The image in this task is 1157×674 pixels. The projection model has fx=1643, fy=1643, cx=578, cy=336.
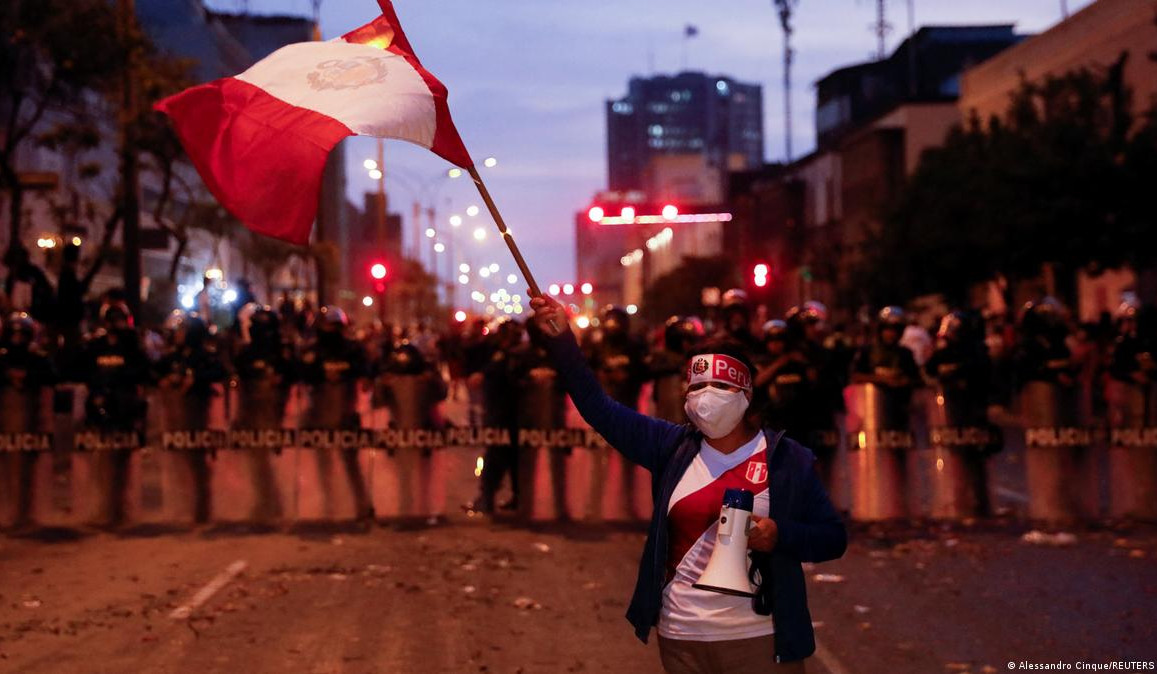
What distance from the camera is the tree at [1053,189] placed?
33188 millimetres

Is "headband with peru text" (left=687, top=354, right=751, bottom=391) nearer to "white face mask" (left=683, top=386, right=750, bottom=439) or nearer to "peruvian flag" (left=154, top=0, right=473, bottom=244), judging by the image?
A: "white face mask" (left=683, top=386, right=750, bottom=439)

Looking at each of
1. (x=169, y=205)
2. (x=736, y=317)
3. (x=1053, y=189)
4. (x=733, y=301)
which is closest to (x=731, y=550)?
(x=736, y=317)

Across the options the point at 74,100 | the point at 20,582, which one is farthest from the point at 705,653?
the point at 74,100

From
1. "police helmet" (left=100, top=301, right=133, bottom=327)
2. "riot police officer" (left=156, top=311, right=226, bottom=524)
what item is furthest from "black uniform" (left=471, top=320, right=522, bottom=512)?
"police helmet" (left=100, top=301, right=133, bottom=327)

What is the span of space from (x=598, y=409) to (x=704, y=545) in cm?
60

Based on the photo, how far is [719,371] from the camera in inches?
194

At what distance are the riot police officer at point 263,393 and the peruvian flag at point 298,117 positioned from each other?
8.45 meters

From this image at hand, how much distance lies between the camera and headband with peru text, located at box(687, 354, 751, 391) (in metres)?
4.93

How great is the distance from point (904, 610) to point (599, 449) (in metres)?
5.17

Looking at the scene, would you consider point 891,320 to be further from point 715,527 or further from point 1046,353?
point 715,527

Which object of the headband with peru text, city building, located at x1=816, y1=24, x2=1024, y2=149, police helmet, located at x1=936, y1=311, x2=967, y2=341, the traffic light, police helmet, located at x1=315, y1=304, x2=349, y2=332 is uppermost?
city building, located at x1=816, y1=24, x2=1024, y2=149

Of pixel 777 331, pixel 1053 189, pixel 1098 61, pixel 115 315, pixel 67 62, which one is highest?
pixel 1098 61

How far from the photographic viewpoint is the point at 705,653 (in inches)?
190

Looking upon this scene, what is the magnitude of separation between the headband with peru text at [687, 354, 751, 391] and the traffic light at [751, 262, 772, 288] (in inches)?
828
